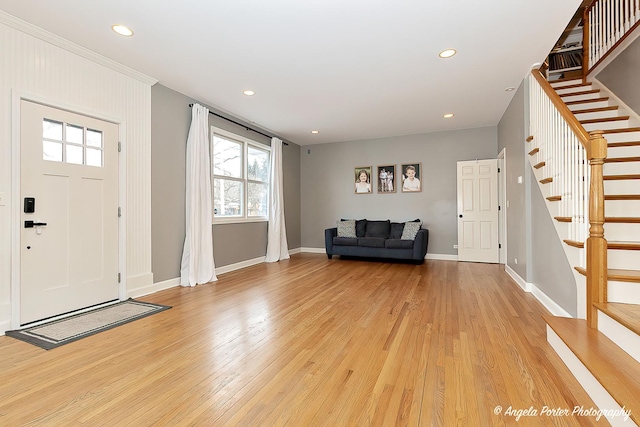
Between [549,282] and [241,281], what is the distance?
3.85m

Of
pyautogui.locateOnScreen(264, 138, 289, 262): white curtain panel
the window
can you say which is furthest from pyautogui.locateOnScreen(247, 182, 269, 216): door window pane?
pyautogui.locateOnScreen(264, 138, 289, 262): white curtain panel

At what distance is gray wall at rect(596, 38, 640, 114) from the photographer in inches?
127

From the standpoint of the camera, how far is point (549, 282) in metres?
3.12

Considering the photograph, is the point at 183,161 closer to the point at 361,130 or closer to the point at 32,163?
the point at 32,163

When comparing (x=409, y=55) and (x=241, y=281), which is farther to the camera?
(x=241, y=281)

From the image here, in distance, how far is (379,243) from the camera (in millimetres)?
6035

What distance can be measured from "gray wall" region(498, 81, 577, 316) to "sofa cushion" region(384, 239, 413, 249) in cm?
163

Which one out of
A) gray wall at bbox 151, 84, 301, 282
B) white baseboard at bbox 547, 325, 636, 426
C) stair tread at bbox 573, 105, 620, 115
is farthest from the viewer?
gray wall at bbox 151, 84, 301, 282

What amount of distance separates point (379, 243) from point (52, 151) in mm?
5074

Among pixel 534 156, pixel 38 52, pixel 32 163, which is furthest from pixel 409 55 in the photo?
pixel 32 163

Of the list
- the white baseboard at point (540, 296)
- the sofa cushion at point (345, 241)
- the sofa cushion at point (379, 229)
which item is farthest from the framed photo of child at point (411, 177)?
the white baseboard at point (540, 296)

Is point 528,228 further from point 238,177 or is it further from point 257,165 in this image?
point 257,165

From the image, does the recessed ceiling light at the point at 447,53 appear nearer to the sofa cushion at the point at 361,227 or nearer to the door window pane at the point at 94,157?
the door window pane at the point at 94,157

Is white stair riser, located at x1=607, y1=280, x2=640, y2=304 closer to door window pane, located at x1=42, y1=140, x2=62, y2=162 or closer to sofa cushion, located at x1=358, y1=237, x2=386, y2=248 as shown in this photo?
sofa cushion, located at x1=358, y1=237, x2=386, y2=248
